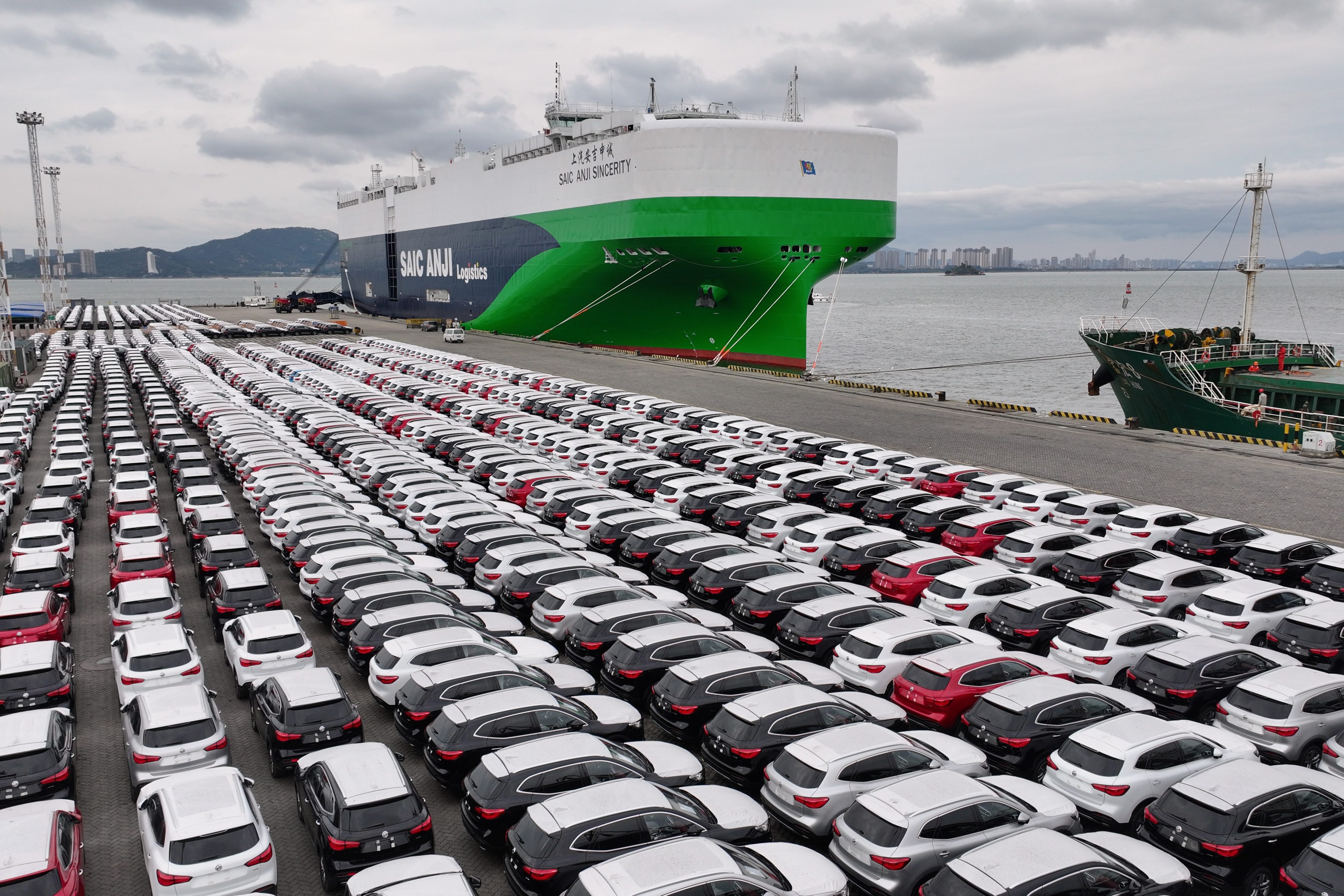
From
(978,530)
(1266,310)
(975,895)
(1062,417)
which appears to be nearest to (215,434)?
(978,530)

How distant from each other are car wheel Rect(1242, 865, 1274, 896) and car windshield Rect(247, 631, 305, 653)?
11.3 meters

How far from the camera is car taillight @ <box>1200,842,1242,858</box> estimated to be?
27.3 feet

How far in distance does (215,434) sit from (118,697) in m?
17.1

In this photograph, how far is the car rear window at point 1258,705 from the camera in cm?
1076

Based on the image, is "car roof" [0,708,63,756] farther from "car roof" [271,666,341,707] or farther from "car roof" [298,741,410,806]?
"car roof" [298,741,410,806]

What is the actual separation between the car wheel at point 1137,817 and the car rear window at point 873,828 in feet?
9.28

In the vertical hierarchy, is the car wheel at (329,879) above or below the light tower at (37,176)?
below

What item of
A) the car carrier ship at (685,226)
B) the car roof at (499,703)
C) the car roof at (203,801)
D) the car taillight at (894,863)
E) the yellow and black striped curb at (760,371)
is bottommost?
→ the car taillight at (894,863)

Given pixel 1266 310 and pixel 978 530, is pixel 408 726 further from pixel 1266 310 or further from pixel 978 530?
pixel 1266 310

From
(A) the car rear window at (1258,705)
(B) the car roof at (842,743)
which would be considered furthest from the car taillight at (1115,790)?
(A) the car rear window at (1258,705)

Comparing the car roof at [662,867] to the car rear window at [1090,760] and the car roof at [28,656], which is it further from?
the car roof at [28,656]

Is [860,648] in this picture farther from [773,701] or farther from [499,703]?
[499,703]

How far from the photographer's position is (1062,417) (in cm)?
3434

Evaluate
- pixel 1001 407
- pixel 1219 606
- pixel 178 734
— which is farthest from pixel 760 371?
pixel 178 734
